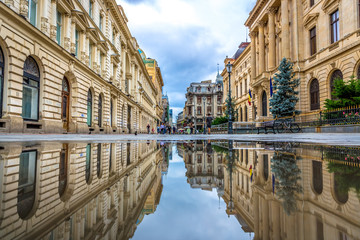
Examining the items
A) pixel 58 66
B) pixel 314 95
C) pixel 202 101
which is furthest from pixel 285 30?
pixel 202 101

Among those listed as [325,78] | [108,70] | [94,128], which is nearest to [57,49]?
[94,128]

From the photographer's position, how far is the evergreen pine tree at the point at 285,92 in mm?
23672

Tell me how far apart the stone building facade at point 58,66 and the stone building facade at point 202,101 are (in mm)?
57861

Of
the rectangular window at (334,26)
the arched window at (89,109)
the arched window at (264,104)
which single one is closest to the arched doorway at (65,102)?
the arched window at (89,109)

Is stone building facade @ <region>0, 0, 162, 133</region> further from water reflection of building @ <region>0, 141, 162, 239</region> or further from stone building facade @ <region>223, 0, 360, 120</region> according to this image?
stone building facade @ <region>223, 0, 360, 120</region>

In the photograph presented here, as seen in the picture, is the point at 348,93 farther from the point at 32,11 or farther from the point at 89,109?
the point at 89,109

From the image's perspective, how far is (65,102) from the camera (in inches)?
627

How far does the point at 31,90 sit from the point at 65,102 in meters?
4.31

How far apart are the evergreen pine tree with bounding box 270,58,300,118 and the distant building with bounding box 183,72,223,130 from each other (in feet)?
185

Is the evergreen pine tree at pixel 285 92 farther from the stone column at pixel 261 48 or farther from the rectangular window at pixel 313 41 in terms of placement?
the stone column at pixel 261 48

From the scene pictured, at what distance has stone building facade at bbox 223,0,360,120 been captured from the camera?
19.1m

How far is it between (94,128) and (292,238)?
A: 20070mm

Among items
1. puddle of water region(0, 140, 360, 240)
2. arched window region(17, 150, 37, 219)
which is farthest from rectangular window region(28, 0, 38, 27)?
puddle of water region(0, 140, 360, 240)

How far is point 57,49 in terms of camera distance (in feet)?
44.3
